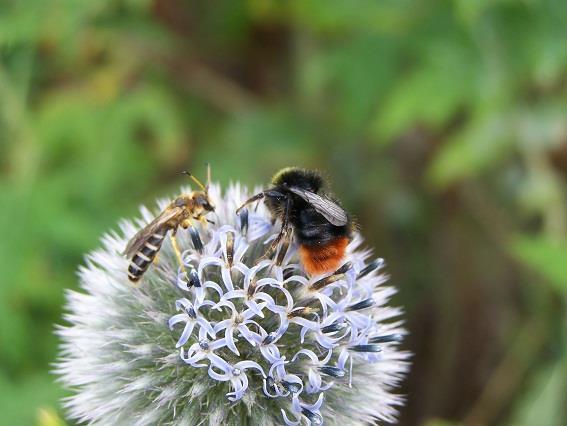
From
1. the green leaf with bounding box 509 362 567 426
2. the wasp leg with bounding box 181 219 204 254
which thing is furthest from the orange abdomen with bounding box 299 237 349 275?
the green leaf with bounding box 509 362 567 426

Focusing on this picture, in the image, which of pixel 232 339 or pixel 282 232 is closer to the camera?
pixel 232 339

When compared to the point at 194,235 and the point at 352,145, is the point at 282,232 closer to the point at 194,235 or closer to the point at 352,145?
the point at 194,235

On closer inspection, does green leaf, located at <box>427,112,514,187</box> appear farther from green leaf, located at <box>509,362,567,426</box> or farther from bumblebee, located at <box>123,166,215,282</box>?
bumblebee, located at <box>123,166,215,282</box>

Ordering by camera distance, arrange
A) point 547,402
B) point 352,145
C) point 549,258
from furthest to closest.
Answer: point 352,145, point 547,402, point 549,258

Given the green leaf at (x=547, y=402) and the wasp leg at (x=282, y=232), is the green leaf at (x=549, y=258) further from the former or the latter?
the wasp leg at (x=282, y=232)

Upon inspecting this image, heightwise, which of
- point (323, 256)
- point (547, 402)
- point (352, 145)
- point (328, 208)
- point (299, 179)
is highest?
point (352, 145)

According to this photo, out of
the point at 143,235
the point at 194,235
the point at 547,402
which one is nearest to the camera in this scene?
the point at 143,235

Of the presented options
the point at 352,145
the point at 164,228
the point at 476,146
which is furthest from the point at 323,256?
the point at 352,145

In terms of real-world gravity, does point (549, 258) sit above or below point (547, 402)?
above
